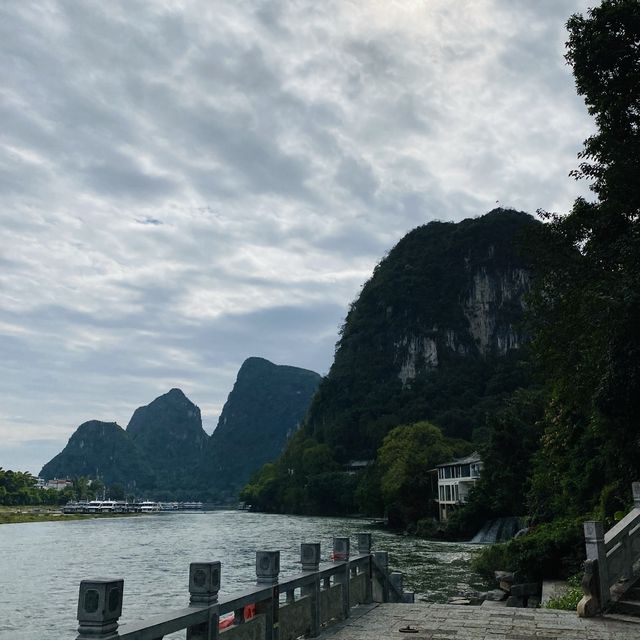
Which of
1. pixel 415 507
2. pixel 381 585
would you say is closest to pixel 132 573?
pixel 381 585

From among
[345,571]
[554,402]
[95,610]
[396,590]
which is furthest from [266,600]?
[554,402]

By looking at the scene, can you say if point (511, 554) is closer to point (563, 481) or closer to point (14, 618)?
point (563, 481)

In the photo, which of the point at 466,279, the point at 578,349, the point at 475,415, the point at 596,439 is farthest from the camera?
the point at 466,279

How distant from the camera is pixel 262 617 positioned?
8188 mm

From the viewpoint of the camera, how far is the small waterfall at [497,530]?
162 feet

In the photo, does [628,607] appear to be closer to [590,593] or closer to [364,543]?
[590,593]

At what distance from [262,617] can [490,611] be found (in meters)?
5.49

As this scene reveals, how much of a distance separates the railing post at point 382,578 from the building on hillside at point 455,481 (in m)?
49.4

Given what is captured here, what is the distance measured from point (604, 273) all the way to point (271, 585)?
1620cm

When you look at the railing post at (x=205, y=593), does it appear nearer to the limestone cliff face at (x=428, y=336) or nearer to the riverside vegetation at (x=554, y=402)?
the riverside vegetation at (x=554, y=402)

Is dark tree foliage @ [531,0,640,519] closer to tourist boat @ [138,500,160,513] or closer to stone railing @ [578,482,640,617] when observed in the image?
stone railing @ [578,482,640,617]

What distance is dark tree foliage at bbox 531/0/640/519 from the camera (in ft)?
57.0

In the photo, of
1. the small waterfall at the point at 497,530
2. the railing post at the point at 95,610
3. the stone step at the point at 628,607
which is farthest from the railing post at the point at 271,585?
the small waterfall at the point at 497,530

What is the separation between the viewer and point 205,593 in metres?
6.76
